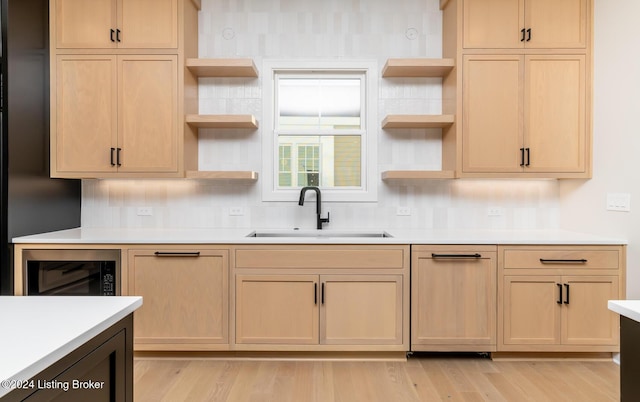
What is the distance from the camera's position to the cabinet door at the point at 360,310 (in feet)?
8.82

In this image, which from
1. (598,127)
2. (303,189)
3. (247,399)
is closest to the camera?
(247,399)

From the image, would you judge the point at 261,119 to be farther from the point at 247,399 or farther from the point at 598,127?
the point at 598,127

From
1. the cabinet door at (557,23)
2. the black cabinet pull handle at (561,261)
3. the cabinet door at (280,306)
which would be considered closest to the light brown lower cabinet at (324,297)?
the cabinet door at (280,306)

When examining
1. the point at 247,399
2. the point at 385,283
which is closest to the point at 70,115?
the point at 247,399

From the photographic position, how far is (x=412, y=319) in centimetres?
269

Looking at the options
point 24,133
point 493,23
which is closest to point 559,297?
point 493,23

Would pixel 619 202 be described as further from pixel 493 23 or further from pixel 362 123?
pixel 362 123

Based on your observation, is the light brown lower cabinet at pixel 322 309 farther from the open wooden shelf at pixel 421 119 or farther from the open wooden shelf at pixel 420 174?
the open wooden shelf at pixel 421 119

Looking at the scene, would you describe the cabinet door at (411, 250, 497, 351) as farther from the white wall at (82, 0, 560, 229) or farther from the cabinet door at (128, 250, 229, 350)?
the cabinet door at (128, 250, 229, 350)

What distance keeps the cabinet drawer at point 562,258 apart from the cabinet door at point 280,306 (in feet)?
4.35

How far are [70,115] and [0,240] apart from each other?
953 mm

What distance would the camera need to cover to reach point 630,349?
1.13 metres

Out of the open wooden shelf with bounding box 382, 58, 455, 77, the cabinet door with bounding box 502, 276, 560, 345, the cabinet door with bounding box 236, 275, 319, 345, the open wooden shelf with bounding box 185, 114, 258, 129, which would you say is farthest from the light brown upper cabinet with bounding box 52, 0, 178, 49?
the cabinet door with bounding box 502, 276, 560, 345

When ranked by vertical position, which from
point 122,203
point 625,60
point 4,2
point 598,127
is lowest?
point 122,203
